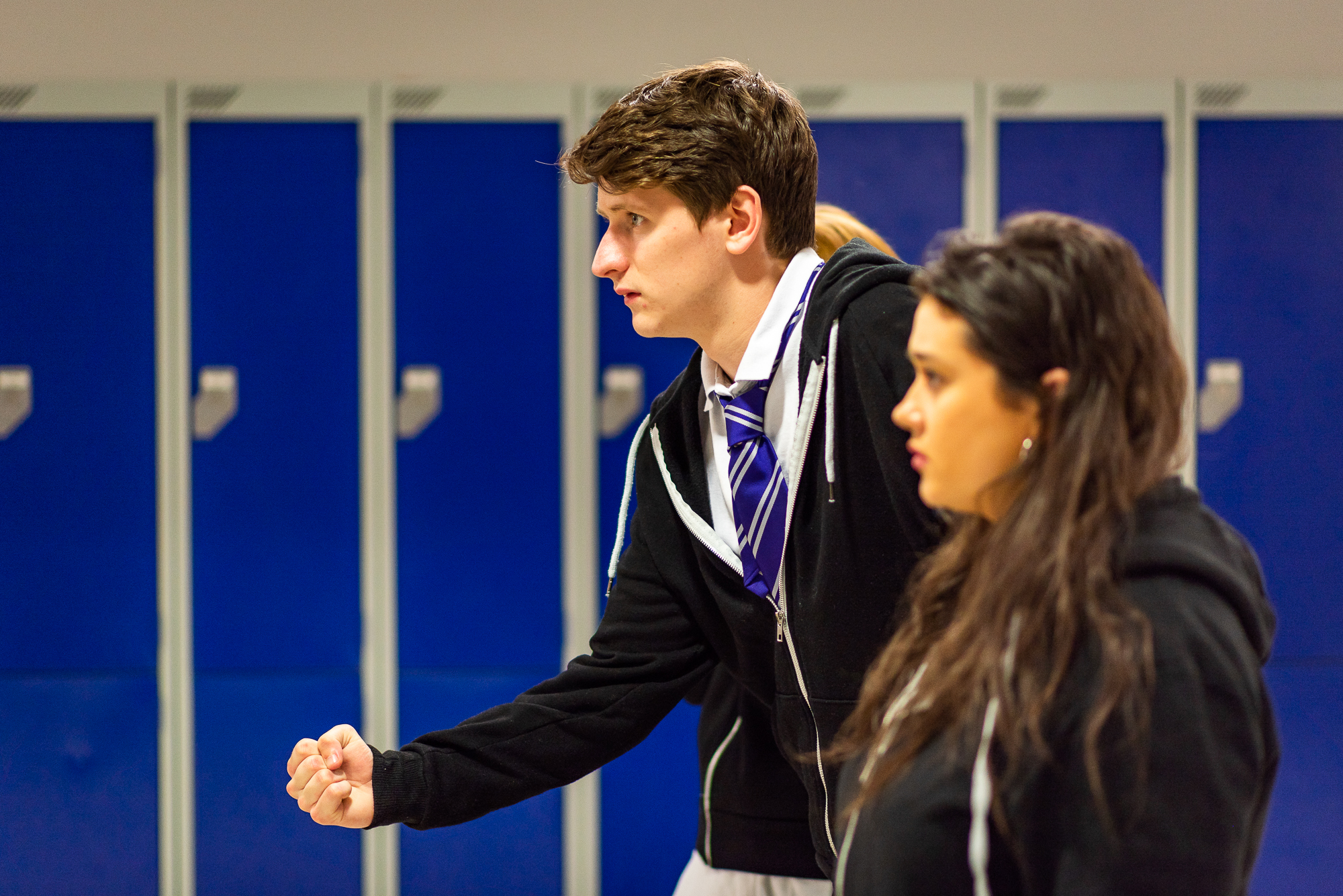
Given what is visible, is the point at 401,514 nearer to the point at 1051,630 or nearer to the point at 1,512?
the point at 1,512

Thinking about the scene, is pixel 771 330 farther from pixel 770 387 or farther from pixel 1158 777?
pixel 1158 777

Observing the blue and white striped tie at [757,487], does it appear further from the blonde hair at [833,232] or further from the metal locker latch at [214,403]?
the metal locker latch at [214,403]

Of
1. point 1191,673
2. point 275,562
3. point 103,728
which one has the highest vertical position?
point 1191,673

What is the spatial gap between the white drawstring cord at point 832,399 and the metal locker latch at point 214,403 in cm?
183

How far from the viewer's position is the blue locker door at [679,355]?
2631mm

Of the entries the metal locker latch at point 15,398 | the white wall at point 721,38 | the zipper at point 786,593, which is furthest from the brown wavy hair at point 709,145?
the metal locker latch at point 15,398

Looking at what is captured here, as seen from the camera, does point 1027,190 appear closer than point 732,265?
No

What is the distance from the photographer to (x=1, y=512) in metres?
2.62

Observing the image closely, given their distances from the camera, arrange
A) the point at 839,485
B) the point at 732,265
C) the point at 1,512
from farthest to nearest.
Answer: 1. the point at 1,512
2. the point at 732,265
3. the point at 839,485

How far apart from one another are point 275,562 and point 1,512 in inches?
25.3

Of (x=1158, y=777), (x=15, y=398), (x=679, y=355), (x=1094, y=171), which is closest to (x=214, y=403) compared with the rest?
(x=15, y=398)

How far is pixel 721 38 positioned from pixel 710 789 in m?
1.92

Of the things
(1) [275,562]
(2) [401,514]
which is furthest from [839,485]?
(1) [275,562]

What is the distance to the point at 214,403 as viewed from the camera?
2621 mm
